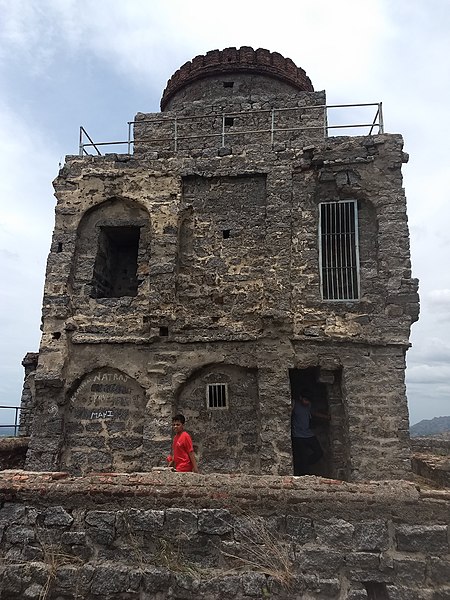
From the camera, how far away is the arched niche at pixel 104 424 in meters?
9.21

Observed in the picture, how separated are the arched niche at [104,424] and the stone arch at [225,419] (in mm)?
925

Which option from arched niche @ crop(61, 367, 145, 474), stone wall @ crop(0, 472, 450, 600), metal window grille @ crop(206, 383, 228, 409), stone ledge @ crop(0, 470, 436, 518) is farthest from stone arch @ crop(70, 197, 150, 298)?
stone wall @ crop(0, 472, 450, 600)

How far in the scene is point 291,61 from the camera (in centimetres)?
1352

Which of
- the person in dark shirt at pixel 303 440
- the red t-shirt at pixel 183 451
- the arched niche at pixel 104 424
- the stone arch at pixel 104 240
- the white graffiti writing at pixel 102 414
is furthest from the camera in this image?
the stone arch at pixel 104 240

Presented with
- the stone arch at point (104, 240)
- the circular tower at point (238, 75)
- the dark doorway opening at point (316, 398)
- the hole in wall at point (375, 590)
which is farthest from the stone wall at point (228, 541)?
the circular tower at point (238, 75)

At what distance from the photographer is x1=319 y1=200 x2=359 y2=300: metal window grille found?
949 centimetres

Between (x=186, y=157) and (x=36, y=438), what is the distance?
6.60 metres

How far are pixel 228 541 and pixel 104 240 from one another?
8228mm

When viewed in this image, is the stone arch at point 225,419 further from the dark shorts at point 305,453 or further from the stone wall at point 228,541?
the stone wall at point 228,541

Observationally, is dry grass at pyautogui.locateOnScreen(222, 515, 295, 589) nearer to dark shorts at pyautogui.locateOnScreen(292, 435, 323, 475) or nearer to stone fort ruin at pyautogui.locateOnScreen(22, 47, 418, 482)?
stone fort ruin at pyautogui.locateOnScreen(22, 47, 418, 482)

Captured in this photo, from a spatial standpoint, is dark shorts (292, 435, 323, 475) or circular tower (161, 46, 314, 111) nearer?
dark shorts (292, 435, 323, 475)

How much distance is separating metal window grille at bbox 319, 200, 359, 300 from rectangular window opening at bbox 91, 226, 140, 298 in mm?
4084

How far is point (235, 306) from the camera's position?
9.68m

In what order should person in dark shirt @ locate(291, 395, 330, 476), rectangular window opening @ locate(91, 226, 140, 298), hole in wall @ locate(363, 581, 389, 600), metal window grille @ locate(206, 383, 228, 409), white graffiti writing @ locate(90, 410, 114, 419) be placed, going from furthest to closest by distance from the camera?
rectangular window opening @ locate(91, 226, 140, 298) → white graffiti writing @ locate(90, 410, 114, 419) → metal window grille @ locate(206, 383, 228, 409) → person in dark shirt @ locate(291, 395, 330, 476) → hole in wall @ locate(363, 581, 389, 600)
